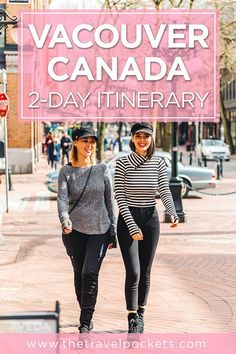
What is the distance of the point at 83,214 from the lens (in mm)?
6613

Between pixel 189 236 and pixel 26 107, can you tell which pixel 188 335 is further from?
pixel 26 107

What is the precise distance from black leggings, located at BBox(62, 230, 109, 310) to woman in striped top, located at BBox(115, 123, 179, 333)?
0.75 feet

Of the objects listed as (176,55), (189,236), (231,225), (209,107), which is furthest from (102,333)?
(209,107)

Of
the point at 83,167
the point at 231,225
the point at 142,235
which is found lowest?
the point at 231,225

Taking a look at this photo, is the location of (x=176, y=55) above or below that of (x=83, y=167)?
above

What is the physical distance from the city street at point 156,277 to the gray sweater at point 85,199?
101 cm

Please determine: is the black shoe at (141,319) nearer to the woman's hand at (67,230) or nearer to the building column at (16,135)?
the woman's hand at (67,230)

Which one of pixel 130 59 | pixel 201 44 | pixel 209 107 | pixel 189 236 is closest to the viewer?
pixel 189 236

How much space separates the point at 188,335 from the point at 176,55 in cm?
2510

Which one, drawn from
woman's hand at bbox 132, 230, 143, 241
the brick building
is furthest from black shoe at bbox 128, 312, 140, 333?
the brick building

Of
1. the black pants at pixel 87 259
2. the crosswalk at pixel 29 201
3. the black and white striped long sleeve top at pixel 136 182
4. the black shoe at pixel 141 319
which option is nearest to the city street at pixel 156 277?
the black shoe at pixel 141 319

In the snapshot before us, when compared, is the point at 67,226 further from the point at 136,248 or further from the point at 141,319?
the point at 141,319

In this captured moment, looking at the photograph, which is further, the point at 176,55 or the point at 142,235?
Result: the point at 176,55

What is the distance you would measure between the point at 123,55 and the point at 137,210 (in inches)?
1388
